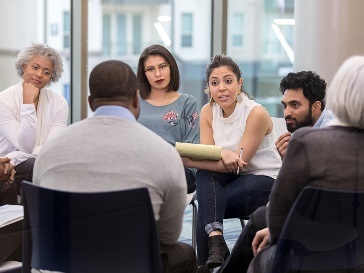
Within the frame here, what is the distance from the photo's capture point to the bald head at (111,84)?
237cm

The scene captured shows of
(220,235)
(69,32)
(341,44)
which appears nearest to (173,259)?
(220,235)

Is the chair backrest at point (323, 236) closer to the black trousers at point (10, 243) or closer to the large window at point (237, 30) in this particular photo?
the black trousers at point (10, 243)

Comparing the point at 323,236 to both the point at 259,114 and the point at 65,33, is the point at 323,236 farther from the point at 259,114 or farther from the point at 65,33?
the point at 65,33

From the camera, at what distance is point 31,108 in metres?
4.21

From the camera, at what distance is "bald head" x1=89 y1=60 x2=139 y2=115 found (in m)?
2.37

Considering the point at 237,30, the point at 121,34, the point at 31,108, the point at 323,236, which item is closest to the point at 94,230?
the point at 323,236

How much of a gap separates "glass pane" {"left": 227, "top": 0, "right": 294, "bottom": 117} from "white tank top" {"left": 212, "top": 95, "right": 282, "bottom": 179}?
3.20 meters

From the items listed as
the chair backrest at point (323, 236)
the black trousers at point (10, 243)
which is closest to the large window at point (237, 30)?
the black trousers at point (10, 243)

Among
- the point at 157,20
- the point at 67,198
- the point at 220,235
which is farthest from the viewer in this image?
the point at 157,20

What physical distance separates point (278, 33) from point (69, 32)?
2146 mm

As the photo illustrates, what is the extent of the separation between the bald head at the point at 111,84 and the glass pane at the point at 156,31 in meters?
4.03

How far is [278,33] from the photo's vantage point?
7.15 metres

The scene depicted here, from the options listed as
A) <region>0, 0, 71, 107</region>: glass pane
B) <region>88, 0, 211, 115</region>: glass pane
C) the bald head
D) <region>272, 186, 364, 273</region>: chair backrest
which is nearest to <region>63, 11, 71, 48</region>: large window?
<region>0, 0, 71, 107</region>: glass pane

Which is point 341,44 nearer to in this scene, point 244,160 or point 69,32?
point 244,160
